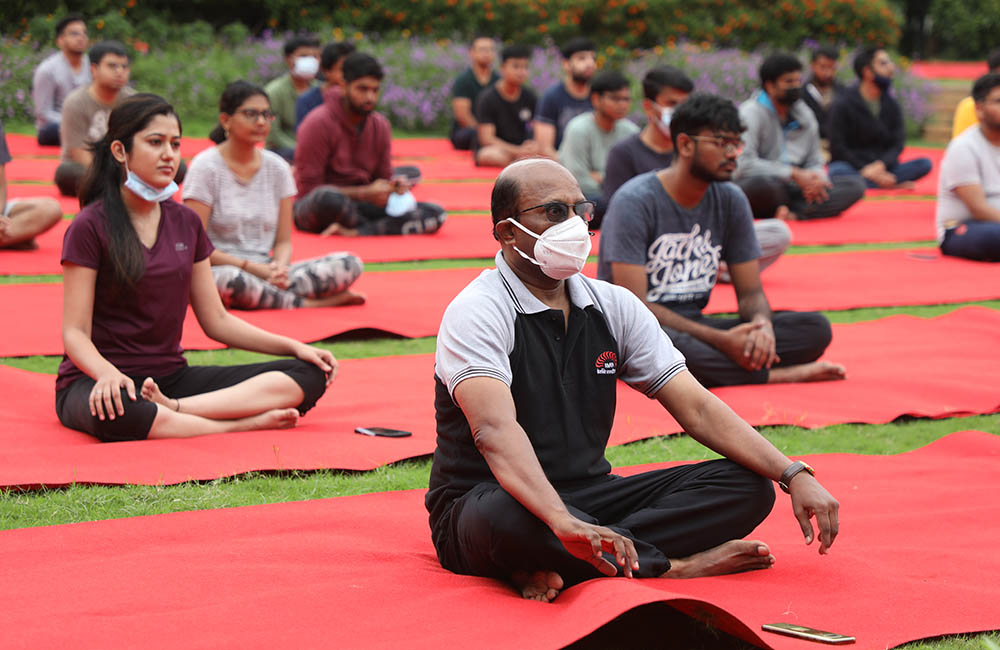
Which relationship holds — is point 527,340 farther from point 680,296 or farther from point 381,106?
point 381,106

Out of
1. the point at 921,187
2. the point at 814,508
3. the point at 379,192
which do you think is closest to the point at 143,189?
the point at 814,508

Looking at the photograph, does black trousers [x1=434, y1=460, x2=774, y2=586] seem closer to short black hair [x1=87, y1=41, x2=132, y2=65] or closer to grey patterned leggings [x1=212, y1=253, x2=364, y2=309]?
grey patterned leggings [x1=212, y1=253, x2=364, y2=309]

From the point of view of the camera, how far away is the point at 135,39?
17.6 m

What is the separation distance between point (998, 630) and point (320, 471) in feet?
7.07

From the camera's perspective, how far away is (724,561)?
3.18 meters

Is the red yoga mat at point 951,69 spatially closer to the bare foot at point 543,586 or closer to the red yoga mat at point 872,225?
the red yoga mat at point 872,225

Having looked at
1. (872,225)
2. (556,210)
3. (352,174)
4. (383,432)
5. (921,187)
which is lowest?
(921,187)

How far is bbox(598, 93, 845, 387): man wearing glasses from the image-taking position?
5.28m

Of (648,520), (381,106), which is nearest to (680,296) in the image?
(648,520)

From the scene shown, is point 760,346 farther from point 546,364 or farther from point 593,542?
point 593,542

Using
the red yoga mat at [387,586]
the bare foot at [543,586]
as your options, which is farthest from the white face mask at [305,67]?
the bare foot at [543,586]

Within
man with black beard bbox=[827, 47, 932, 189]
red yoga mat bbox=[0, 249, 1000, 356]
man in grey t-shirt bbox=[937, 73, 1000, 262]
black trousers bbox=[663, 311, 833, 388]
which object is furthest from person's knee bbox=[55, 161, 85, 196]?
man with black beard bbox=[827, 47, 932, 189]

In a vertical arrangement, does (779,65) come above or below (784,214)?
above

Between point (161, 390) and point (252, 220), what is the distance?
2.14 metres
